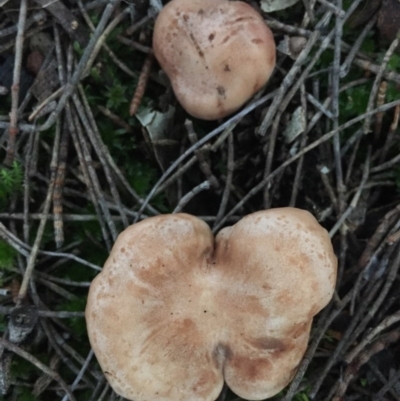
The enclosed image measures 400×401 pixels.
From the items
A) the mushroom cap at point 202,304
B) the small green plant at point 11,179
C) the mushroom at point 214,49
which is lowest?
A: the mushroom cap at point 202,304

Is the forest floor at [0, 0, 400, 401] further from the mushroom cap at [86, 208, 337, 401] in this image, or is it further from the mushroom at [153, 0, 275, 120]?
the mushroom cap at [86, 208, 337, 401]

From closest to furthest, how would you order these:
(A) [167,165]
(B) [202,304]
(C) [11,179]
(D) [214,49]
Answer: (B) [202,304]
(D) [214,49]
(C) [11,179]
(A) [167,165]

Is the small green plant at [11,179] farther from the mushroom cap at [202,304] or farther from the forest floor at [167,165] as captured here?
the mushroom cap at [202,304]

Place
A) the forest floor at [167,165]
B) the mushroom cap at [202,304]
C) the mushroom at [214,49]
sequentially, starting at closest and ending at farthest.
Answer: the mushroom cap at [202,304] < the mushroom at [214,49] < the forest floor at [167,165]

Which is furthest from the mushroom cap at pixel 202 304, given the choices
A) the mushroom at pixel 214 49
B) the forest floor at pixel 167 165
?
the mushroom at pixel 214 49

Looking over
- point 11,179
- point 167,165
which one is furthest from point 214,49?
point 11,179

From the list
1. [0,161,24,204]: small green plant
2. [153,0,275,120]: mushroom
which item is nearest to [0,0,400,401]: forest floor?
[0,161,24,204]: small green plant

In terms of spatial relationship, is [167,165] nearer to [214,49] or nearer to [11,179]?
[214,49]
